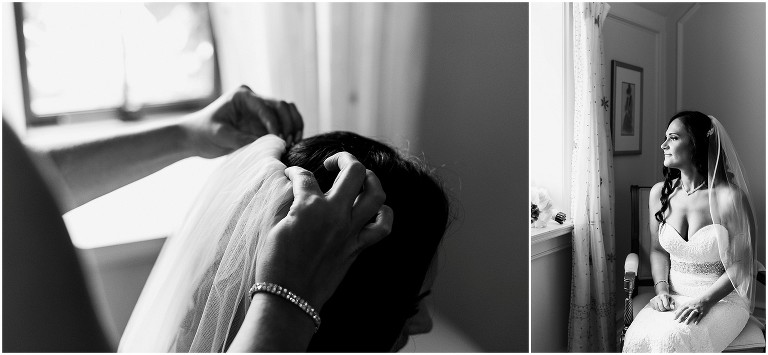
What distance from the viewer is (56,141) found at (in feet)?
3.32

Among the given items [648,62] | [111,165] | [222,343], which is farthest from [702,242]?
[111,165]

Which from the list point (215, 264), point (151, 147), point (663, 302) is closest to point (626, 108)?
point (663, 302)

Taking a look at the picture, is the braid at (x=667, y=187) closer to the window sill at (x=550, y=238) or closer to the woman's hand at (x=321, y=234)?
the window sill at (x=550, y=238)

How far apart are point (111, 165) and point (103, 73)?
20cm

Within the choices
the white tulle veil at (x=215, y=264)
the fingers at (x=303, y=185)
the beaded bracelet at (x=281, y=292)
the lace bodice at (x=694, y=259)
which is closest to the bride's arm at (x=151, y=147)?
the white tulle veil at (x=215, y=264)

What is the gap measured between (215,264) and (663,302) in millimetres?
Answer: 907

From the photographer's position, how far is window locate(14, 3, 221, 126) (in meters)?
0.99

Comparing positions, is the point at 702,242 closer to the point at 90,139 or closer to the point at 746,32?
the point at 746,32

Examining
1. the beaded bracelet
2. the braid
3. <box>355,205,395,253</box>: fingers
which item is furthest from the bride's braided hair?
the beaded bracelet

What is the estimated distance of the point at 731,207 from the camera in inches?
37.6

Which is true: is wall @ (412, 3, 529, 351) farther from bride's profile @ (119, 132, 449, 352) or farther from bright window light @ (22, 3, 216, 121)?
bright window light @ (22, 3, 216, 121)

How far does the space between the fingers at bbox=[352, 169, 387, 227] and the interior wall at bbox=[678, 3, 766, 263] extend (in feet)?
2.52

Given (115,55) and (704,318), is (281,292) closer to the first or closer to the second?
(115,55)

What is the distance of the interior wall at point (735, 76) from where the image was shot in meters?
0.94
